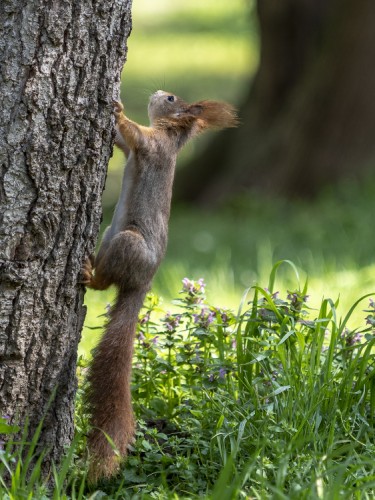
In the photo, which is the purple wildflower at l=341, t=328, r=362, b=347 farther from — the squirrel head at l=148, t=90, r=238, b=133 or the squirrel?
the squirrel head at l=148, t=90, r=238, b=133

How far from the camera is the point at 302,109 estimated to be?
9914 mm

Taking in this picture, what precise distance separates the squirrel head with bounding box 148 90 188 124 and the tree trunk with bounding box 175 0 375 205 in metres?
5.70

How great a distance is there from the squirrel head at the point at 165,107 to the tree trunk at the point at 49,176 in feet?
2.80

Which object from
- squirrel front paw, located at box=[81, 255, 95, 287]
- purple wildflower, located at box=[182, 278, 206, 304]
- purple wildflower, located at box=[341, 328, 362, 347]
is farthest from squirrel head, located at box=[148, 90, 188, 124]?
purple wildflower, located at box=[341, 328, 362, 347]

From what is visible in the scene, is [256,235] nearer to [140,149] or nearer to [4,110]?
[140,149]

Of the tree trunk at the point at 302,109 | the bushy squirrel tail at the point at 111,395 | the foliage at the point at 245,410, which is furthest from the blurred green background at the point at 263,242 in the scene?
the bushy squirrel tail at the point at 111,395

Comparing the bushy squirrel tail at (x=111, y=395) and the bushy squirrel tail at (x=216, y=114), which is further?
the bushy squirrel tail at (x=216, y=114)

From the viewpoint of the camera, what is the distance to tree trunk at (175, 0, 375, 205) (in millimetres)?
9625

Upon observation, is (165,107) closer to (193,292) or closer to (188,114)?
(188,114)

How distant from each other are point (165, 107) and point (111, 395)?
56.4 inches

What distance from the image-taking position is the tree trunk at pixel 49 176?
120 inches

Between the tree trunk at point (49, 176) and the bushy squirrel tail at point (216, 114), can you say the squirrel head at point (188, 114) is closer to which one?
the bushy squirrel tail at point (216, 114)

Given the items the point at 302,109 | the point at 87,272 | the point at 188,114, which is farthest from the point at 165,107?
the point at 302,109

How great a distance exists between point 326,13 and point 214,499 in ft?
29.6
